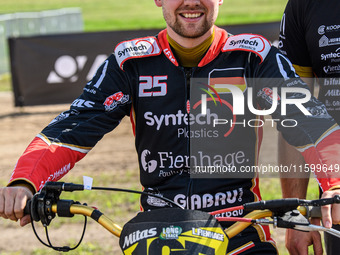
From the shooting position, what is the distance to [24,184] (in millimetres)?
2963

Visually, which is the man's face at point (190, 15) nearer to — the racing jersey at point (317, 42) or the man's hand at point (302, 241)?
the racing jersey at point (317, 42)

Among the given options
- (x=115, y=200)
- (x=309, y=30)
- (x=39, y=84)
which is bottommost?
(x=115, y=200)

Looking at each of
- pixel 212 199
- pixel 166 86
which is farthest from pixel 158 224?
pixel 166 86

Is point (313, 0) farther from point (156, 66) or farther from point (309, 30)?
point (156, 66)

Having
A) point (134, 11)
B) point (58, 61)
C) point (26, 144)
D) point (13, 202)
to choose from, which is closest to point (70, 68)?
point (58, 61)

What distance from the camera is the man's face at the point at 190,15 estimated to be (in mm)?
3424

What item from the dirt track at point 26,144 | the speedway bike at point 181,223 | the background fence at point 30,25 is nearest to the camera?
the speedway bike at point 181,223

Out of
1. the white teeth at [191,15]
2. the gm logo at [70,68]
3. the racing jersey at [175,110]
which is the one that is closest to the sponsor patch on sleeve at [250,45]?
the racing jersey at [175,110]

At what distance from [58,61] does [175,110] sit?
1000 cm

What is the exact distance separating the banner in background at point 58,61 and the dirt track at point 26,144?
50cm

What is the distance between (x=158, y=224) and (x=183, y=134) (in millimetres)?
1197

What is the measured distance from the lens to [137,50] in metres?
3.65

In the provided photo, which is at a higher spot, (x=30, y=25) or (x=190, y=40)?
(x=30, y=25)

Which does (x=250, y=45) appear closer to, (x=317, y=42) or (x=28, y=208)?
(x=317, y=42)
